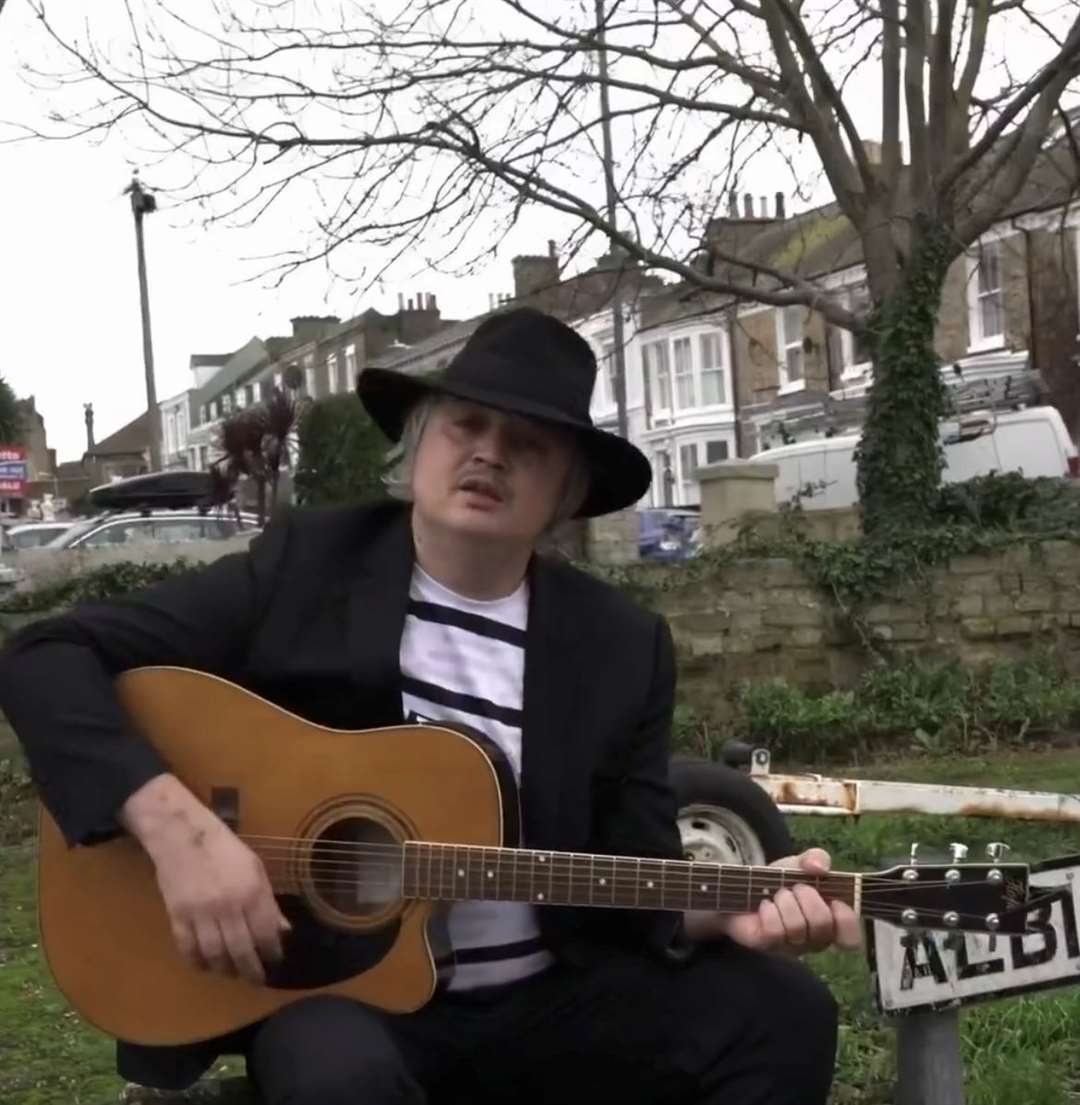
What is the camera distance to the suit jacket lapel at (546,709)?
2262 millimetres

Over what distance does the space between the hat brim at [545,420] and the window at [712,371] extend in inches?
1324

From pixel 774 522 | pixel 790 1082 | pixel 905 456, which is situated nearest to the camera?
pixel 790 1082

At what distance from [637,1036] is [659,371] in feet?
119

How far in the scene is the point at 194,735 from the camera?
219 centimetres

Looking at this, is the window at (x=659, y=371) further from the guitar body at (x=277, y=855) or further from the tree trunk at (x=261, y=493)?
the guitar body at (x=277, y=855)

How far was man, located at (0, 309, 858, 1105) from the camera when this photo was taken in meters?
2.06

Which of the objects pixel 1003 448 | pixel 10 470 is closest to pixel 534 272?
pixel 1003 448

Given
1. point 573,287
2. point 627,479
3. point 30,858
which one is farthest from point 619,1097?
point 573,287

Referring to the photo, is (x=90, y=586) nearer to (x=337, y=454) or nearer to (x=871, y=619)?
(x=337, y=454)

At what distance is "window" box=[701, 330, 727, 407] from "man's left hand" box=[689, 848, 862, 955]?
34093 mm

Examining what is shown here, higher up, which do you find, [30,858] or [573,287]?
[573,287]

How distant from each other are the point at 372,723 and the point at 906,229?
9.98m

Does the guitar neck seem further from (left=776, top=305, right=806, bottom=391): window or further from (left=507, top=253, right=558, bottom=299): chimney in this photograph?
(left=776, top=305, right=806, bottom=391): window

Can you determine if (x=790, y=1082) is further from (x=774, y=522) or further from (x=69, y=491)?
(x=69, y=491)
